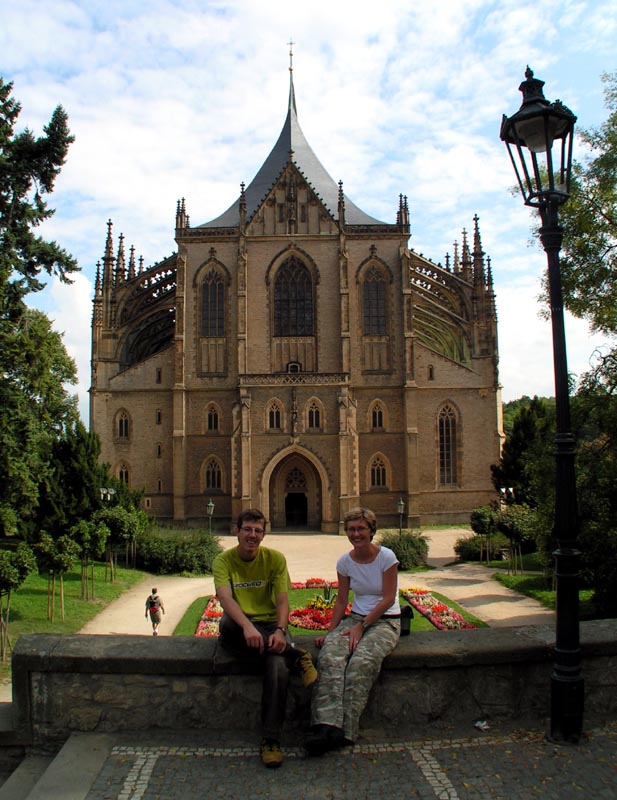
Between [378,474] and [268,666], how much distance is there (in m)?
32.5

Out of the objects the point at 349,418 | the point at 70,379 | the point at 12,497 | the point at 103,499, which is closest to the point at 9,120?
the point at 12,497

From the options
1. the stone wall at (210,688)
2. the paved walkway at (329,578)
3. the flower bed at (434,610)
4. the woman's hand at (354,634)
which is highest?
the woman's hand at (354,634)

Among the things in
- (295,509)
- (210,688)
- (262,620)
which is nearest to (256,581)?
(262,620)

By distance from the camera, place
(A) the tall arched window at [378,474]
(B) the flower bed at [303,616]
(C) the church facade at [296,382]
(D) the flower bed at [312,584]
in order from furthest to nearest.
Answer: (A) the tall arched window at [378,474] → (C) the church facade at [296,382] → (D) the flower bed at [312,584] → (B) the flower bed at [303,616]

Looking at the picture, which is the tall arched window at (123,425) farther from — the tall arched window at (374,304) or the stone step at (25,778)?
the stone step at (25,778)

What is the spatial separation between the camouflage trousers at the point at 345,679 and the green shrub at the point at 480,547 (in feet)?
74.4

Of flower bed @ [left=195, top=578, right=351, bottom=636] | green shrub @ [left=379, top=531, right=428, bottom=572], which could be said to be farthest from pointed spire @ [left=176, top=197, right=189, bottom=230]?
flower bed @ [left=195, top=578, right=351, bottom=636]

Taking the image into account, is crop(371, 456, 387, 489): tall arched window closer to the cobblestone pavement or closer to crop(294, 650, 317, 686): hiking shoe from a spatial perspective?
the cobblestone pavement

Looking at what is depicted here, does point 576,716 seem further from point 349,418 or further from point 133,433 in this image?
point 133,433

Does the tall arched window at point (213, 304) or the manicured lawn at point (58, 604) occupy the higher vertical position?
the tall arched window at point (213, 304)

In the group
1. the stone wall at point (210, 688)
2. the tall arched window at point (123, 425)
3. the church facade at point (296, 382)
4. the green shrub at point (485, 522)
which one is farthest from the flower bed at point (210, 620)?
the tall arched window at point (123, 425)

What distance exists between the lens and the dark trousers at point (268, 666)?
4.84m

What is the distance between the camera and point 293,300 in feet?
126

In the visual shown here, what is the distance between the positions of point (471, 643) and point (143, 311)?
3683cm
